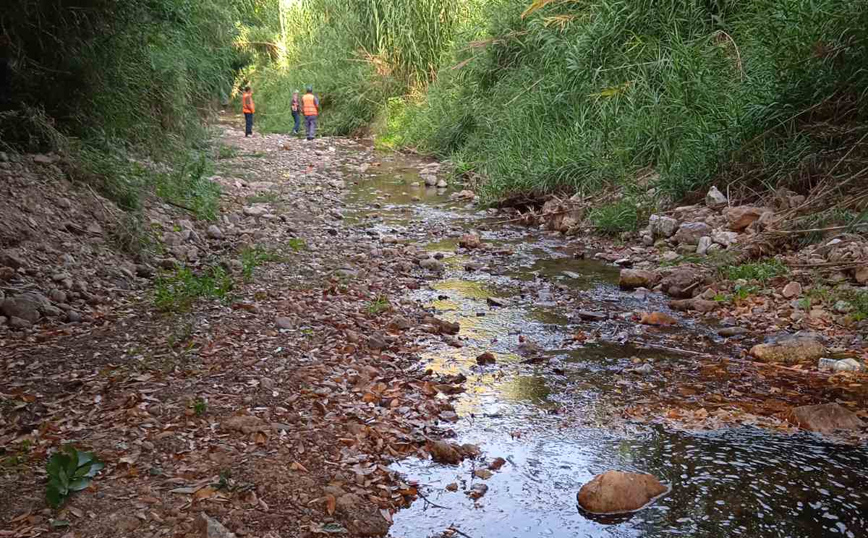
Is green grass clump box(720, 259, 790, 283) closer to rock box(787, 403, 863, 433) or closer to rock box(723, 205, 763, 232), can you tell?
rock box(723, 205, 763, 232)

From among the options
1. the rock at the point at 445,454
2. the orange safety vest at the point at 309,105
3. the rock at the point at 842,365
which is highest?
the orange safety vest at the point at 309,105

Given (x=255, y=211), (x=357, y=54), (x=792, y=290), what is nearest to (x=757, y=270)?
(x=792, y=290)

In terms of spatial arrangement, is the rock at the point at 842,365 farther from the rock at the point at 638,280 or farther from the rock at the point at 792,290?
the rock at the point at 638,280

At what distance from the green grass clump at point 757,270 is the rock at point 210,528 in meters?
4.07

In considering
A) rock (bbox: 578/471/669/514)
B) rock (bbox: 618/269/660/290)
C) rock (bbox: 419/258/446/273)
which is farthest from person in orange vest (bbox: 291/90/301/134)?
rock (bbox: 578/471/669/514)

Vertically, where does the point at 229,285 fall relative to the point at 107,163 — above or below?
below

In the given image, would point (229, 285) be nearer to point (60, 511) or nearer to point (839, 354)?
point (60, 511)

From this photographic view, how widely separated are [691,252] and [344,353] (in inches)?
133

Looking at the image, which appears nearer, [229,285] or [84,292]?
[84,292]

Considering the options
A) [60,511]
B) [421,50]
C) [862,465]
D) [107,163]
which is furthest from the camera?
[421,50]

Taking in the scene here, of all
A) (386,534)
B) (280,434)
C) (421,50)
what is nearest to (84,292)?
(280,434)

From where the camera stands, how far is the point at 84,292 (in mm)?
4180

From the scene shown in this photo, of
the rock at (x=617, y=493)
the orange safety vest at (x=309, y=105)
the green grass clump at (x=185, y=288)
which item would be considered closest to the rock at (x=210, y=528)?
the rock at (x=617, y=493)

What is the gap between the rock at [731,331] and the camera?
14.3ft
